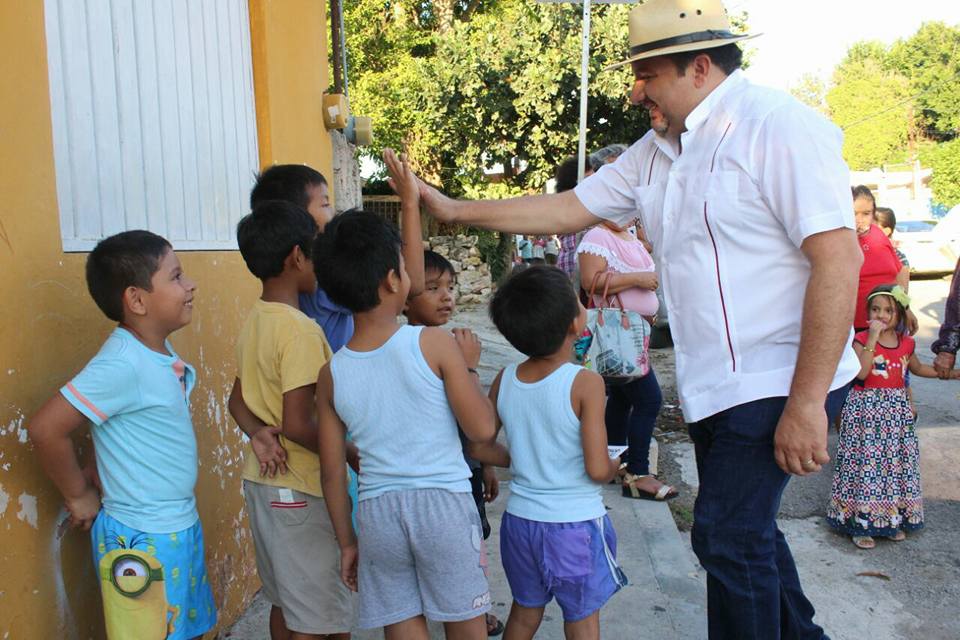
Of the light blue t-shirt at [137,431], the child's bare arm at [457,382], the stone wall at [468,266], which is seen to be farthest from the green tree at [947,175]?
the light blue t-shirt at [137,431]

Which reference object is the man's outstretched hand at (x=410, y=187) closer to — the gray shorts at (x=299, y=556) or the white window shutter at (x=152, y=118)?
the white window shutter at (x=152, y=118)

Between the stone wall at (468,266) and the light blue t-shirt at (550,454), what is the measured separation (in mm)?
14092

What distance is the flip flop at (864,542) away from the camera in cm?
421

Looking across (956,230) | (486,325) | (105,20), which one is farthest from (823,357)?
(956,230)

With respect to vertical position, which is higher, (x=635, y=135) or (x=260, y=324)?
(x=635, y=135)

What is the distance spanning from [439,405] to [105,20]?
5.38 feet

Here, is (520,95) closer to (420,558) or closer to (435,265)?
(435,265)

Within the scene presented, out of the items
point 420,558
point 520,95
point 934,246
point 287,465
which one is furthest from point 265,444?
point 934,246

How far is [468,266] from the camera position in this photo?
55.3ft

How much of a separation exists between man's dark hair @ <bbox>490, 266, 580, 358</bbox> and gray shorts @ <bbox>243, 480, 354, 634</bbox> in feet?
2.52

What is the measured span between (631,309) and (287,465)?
2.54 meters

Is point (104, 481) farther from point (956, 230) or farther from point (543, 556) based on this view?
point (956, 230)

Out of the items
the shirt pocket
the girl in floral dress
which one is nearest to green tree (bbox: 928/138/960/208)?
the girl in floral dress

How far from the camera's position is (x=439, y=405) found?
7.18 ft
